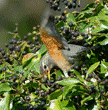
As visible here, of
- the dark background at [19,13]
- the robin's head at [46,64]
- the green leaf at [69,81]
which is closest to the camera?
the green leaf at [69,81]

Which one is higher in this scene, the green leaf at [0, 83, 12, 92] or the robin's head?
the robin's head

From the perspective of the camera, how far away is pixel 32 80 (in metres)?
0.89

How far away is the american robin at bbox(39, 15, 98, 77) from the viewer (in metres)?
0.83

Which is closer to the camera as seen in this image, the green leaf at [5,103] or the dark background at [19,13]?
the green leaf at [5,103]

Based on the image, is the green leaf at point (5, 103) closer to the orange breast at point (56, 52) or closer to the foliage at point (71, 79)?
the foliage at point (71, 79)

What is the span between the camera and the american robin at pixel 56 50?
834 millimetres

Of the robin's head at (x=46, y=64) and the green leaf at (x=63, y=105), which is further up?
the robin's head at (x=46, y=64)

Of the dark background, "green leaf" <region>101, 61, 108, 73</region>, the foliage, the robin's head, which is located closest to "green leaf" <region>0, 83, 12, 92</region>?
the foliage

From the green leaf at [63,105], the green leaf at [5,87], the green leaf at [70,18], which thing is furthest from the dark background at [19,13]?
the green leaf at [63,105]

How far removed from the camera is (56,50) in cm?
87

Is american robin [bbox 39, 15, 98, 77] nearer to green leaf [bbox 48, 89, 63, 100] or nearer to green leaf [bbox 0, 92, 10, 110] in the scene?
green leaf [bbox 48, 89, 63, 100]

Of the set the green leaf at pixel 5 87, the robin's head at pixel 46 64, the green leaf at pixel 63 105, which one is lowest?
the green leaf at pixel 63 105

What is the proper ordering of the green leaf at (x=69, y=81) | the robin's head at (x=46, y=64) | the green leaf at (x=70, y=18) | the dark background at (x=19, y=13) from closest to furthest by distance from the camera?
the green leaf at (x=69, y=81) → the robin's head at (x=46, y=64) → the green leaf at (x=70, y=18) → the dark background at (x=19, y=13)

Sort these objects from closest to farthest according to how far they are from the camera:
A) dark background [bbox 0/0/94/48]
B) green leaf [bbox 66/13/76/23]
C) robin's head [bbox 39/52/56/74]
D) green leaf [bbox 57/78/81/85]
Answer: green leaf [bbox 57/78/81/85]
robin's head [bbox 39/52/56/74]
green leaf [bbox 66/13/76/23]
dark background [bbox 0/0/94/48]
